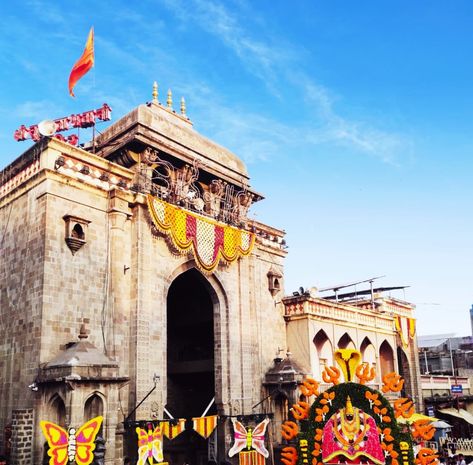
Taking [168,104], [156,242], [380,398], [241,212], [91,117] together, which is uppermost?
[168,104]

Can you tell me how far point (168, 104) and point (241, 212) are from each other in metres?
6.13

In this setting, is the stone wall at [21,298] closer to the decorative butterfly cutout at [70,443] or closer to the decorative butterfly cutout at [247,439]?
the decorative butterfly cutout at [70,443]

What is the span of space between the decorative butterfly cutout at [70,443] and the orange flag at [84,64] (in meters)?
12.5

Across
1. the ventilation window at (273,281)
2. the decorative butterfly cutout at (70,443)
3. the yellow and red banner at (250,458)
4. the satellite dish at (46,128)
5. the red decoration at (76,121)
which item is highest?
the red decoration at (76,121)

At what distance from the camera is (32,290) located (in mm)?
17641

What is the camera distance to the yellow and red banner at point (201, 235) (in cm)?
2094

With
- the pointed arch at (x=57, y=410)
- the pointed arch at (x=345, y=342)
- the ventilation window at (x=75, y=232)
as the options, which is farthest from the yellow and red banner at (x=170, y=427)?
the pointed arch at (x=345, y=342)

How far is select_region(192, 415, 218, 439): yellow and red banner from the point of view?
2039 centimetres

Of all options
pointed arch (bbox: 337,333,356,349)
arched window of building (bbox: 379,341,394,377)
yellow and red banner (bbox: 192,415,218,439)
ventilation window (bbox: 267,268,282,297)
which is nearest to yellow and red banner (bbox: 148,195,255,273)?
ventilation window (bbox: 267,268,282,297)

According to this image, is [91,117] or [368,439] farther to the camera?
[91,117]

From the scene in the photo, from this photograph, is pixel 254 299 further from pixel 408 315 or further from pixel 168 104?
pixel 408 315

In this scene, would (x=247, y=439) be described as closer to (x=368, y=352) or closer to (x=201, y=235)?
(x=201, y=235)

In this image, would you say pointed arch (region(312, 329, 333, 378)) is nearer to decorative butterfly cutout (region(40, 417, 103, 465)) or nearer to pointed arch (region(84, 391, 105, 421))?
pointed arch (region(84, 391, 105, 421))

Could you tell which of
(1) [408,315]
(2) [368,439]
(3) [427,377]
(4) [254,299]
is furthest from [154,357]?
(3) [427,377]
